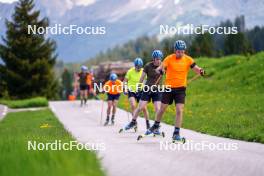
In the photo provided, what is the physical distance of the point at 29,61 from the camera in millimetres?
73875

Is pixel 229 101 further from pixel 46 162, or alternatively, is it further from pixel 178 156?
pixel 46 162

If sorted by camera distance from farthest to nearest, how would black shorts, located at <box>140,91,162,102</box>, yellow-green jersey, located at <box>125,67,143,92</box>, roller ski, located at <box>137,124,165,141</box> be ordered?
yellow-green jersey, located at <box>125,67,143,92</box> → black shorts, located at <box>140,91,162,102</box> → roller ski, located at <box>137,124,165,141</box>

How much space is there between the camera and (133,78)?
20219 millimetres

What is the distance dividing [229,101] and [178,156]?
1732 cm

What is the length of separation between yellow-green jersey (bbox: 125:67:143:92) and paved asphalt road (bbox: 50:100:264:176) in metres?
2.02

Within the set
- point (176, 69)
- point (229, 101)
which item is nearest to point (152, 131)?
point (176, 69)

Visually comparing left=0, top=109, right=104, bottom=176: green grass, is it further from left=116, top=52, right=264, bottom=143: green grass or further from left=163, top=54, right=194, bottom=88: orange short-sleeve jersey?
left=116, top=52, right=264, bottom=143: green grass

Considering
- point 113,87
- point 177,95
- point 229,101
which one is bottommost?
point 229,101

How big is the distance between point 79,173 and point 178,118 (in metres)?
7.32

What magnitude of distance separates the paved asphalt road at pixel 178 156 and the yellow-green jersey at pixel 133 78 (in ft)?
6.62

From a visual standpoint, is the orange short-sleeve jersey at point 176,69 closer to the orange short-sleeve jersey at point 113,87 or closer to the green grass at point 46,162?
the green grass at point 46,162

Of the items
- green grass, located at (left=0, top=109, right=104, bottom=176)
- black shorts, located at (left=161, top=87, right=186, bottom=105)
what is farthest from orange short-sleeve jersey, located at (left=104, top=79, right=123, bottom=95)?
green grass, located at (left=0, top=109, right=104, bottom=176)

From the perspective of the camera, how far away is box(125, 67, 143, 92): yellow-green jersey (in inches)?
792

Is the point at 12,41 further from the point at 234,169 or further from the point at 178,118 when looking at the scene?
the point at 234,169
